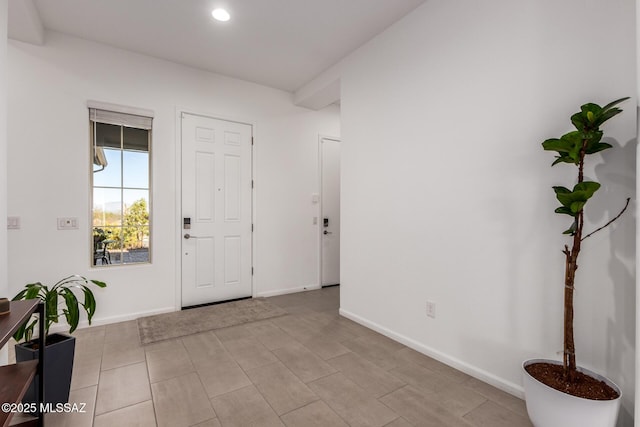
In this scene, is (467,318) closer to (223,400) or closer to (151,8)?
(223,400)

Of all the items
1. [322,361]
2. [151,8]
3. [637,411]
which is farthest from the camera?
[151,8]

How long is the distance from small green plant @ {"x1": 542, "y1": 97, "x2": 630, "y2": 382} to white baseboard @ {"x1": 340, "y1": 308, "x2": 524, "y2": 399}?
548 millimetres

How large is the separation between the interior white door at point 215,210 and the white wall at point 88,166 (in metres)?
0.14

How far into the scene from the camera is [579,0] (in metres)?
1.73

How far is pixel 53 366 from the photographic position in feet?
Result: 5.90

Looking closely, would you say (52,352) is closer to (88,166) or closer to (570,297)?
(88,166)

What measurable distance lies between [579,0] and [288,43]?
2349 mm

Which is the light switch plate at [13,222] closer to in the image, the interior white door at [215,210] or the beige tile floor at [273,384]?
the beige tile floor at [273,384]

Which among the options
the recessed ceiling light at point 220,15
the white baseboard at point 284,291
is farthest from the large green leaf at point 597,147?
the white baseboard at point 284,291

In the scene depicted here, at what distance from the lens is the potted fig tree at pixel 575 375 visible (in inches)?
54.6

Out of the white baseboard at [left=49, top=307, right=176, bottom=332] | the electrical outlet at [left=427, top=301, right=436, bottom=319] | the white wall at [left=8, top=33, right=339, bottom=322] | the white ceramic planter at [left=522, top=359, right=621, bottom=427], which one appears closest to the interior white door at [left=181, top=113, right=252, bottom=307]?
the white wall at [left=8, top=33, right=339, bottom=322]

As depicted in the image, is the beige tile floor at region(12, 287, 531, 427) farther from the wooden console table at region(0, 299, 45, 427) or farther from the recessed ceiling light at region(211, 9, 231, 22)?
the recessed ceiling light at region(211, 9, 231, 22)

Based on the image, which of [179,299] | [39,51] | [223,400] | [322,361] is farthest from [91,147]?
[322,361]

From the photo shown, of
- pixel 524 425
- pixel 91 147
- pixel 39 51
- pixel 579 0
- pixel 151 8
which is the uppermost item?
pixel 151 8
